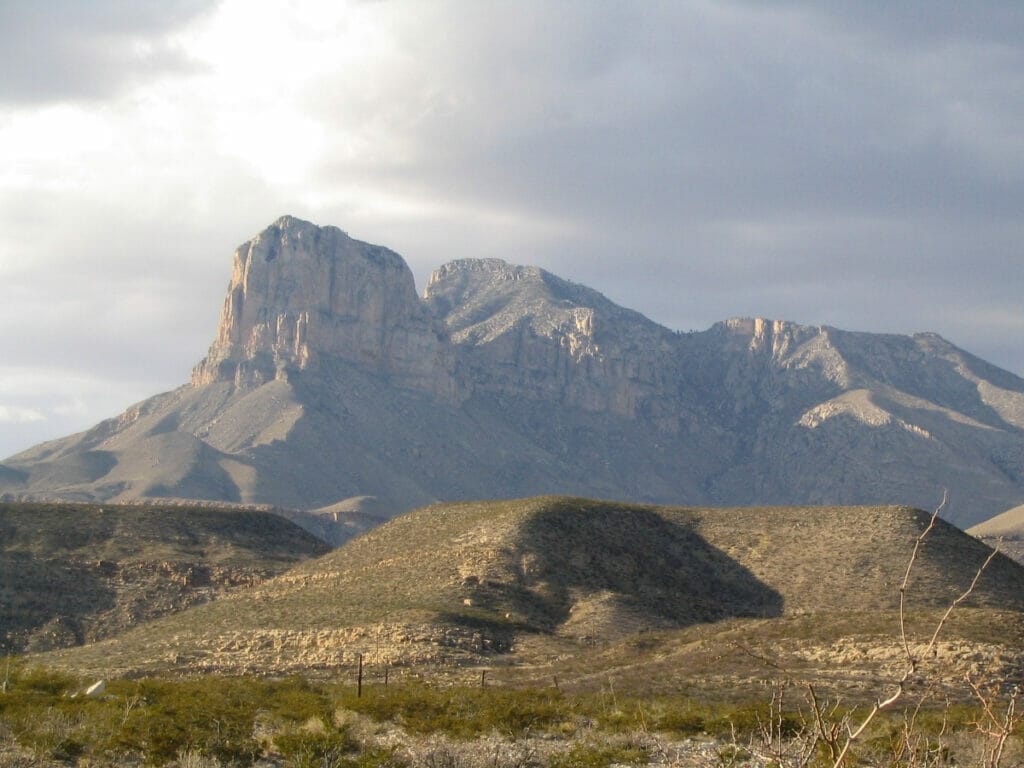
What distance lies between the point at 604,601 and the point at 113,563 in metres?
32.6

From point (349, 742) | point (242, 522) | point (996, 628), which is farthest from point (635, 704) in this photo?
point (242, 522)

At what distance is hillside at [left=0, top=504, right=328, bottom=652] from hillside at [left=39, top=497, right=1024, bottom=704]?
18.2 ft

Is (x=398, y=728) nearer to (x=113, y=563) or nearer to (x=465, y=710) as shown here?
(x=465, y=710)

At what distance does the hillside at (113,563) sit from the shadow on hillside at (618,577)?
63.5 feet

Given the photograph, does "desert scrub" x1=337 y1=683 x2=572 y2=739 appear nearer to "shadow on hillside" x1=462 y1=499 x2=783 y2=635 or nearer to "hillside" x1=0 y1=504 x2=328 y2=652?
"shadow on hillside" x1=462 y1=499 x2=783 y2=635

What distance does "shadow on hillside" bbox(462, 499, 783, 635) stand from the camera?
64.2 meters

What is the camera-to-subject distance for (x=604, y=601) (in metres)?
64.8

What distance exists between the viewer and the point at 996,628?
158 ft

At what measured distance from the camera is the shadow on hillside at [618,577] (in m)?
64.2

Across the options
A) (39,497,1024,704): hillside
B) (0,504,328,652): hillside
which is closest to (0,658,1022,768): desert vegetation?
(39,497,1024,704): hillside

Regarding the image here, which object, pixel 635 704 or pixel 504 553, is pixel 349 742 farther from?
pixel 504 553

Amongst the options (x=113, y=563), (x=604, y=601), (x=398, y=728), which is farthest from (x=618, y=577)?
(x=398, y=728)

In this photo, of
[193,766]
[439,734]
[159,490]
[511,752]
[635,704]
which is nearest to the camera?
[193,766]

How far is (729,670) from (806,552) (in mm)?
31841
